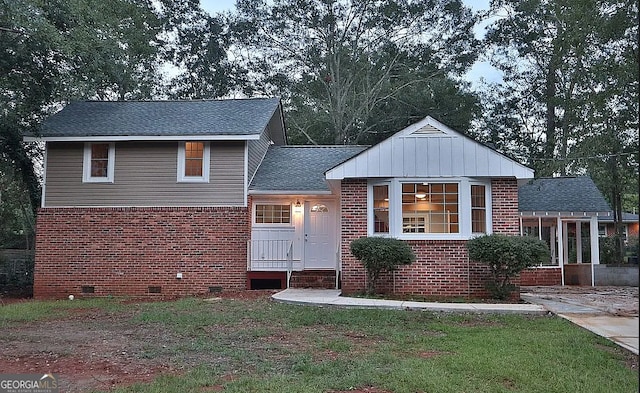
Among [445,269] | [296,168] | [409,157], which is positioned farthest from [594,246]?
[296,168]

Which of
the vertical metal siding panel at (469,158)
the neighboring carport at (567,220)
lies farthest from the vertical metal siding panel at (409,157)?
the neighboring carport at (567,220)

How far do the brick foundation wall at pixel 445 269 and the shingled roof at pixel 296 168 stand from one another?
296 centimetres

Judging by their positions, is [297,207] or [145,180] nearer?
[145,180]

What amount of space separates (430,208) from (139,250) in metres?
7.32

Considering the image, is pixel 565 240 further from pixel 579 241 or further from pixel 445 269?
pixel 445 269

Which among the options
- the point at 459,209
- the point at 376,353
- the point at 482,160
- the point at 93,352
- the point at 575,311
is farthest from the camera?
the point at 459,209

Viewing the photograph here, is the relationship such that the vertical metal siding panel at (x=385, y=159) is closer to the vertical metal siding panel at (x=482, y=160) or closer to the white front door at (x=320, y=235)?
the vertical metal siding panel at (x=482, y=160)

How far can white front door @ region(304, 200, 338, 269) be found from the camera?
44.8 feet

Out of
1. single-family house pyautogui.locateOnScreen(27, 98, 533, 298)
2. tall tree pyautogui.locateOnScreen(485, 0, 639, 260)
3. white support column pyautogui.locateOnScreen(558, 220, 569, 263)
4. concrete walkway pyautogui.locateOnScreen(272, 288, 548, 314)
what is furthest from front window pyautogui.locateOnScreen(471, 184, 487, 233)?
white support column pyautogui.locateOnScreen(558, 220, 569, 263)

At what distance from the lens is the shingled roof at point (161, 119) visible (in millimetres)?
13172

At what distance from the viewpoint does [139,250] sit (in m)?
13.2

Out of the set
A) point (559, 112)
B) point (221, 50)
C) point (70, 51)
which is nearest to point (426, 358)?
point (70, 51)

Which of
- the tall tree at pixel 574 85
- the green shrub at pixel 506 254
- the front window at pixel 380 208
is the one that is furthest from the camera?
the front window at pixel 380 208

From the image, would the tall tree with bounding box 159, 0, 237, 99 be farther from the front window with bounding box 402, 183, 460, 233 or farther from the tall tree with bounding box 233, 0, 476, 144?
the front window with bounding box 402, 183, 460, 233
